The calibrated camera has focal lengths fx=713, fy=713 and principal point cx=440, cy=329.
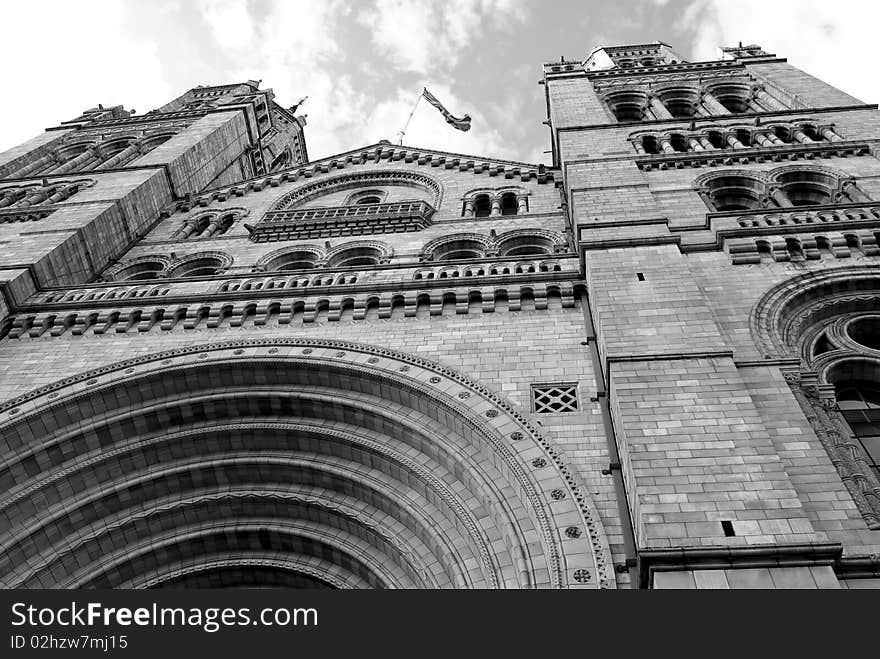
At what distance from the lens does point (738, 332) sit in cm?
1227

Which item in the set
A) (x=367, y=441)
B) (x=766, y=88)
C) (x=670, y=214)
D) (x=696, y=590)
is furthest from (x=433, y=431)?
(x=766, y=88)

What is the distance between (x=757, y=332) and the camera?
12.3 metres

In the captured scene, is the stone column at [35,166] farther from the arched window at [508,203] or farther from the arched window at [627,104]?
the arched window at [627,104]

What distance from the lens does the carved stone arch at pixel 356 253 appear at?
19.3 meters

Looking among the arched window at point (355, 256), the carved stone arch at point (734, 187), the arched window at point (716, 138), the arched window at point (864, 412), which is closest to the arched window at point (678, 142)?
the arched window at point (716, 138)

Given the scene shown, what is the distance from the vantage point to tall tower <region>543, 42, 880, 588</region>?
8.02m

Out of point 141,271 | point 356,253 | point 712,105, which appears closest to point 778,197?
point 712,105

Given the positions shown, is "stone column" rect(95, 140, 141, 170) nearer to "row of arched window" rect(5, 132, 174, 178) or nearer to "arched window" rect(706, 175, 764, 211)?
"row of arched window" rect(5, 132, 174, 178)

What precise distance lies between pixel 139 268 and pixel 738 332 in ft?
54.0

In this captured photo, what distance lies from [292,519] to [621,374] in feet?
22.2

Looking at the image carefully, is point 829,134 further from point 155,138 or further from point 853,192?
point 155,138

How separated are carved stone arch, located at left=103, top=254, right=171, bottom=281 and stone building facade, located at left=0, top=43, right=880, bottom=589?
0.09m

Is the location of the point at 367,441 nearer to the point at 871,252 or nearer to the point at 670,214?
the point at 670,214

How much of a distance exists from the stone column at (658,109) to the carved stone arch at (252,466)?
742 inches
